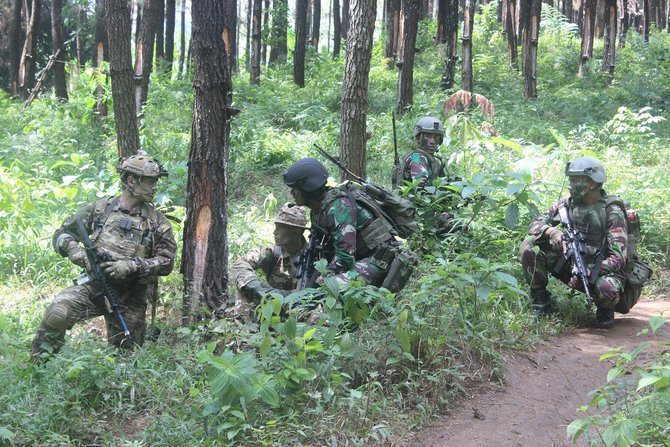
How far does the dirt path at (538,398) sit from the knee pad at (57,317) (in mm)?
2908

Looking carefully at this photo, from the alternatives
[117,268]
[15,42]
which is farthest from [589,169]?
[15,42]

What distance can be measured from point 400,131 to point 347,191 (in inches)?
268

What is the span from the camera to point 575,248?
6527 mm

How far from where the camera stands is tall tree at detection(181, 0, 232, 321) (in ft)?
18.5

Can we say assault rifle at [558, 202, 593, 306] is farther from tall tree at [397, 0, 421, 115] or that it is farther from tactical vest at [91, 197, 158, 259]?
tall tree at [397, 0, 421, 115]

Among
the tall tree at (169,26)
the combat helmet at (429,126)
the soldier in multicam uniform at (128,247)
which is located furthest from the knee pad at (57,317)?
the tall tree at (169,26)

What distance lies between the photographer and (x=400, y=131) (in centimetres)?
1247

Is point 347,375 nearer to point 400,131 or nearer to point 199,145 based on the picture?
point 199,145

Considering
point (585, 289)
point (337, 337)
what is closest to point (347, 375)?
point (337, 337)

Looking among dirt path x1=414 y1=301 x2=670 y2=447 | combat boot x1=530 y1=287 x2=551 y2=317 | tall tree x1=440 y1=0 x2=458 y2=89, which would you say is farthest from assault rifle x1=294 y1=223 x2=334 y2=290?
tall tree x1=440 y1=0 x2=458 y2=89

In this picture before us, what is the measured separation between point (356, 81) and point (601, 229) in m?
3.01

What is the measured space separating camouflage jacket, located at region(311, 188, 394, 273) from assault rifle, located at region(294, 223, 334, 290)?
0.07 meters

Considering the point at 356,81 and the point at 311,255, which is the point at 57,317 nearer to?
the point at 311,255

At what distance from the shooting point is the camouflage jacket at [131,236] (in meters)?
5.75
